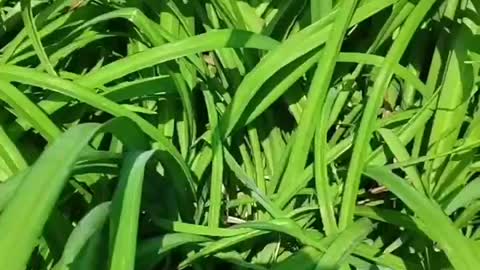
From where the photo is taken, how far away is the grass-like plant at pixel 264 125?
86cm

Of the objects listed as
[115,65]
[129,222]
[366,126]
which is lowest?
[129,222]

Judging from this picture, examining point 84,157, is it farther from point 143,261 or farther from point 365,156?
point 365,156

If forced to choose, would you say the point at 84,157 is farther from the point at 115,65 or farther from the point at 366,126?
the point at 366,126

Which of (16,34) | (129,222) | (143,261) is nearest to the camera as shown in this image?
(129,222)

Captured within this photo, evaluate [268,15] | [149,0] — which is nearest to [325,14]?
[268,15]

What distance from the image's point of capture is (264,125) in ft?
3.23

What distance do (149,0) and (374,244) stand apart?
383 mm

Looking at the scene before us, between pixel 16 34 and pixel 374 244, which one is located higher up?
pixel 16 34

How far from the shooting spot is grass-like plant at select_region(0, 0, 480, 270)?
33.8 inches

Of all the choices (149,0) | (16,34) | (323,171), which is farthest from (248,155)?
(16,34)

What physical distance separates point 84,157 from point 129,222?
0.11 m

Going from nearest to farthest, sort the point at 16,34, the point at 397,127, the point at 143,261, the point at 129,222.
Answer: the point at 129,222 < the point at 143,261 < the point at 397,127 < the point at 16,34

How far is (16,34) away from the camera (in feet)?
3.47

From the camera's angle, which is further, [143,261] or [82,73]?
[82,73]
